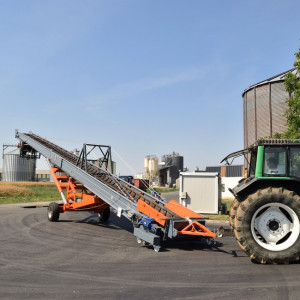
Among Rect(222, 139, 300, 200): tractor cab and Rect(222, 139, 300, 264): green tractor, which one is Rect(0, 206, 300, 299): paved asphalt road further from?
Rect(222, 139, 300, 200): tractor cab

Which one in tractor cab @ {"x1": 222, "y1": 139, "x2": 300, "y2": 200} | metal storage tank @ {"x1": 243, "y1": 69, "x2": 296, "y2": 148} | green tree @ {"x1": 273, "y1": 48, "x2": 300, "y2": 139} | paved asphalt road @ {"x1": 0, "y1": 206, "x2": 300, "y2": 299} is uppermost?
metal storage tank @ {"x1": 243, "y1": 69, "x2": 296, "y2": 148}

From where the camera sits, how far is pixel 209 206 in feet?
54.8

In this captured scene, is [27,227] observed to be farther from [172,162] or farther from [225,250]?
[172,162]

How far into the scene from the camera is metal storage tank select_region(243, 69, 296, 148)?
28.8m

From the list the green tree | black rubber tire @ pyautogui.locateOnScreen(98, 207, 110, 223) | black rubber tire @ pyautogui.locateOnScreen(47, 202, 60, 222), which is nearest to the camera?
the green tree

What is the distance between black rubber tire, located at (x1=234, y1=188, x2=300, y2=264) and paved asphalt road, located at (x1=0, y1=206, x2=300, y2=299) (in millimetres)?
187

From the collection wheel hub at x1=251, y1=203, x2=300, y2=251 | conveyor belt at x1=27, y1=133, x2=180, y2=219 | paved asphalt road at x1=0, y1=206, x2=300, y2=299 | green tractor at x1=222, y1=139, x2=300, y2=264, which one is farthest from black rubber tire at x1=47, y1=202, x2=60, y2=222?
wheel hub at x1=251, y1=203, x2=300, y2=251

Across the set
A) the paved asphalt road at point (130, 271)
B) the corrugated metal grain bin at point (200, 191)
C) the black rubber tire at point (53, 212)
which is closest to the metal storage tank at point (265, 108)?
the corrugated metal grain bin at point (200, 191)

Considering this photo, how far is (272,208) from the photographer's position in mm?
6582

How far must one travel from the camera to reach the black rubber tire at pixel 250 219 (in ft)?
20.4

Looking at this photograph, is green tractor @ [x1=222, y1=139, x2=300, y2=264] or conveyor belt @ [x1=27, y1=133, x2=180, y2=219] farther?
conveyor belt @ [x1=27, y1=133, x2=180, y2=219]

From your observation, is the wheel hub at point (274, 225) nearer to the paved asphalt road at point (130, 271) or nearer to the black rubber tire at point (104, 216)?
the paved asphalt road at point (130, 271)

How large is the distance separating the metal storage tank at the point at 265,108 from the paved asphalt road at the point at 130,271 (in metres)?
22.4

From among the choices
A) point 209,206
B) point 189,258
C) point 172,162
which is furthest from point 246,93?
point 172,162
